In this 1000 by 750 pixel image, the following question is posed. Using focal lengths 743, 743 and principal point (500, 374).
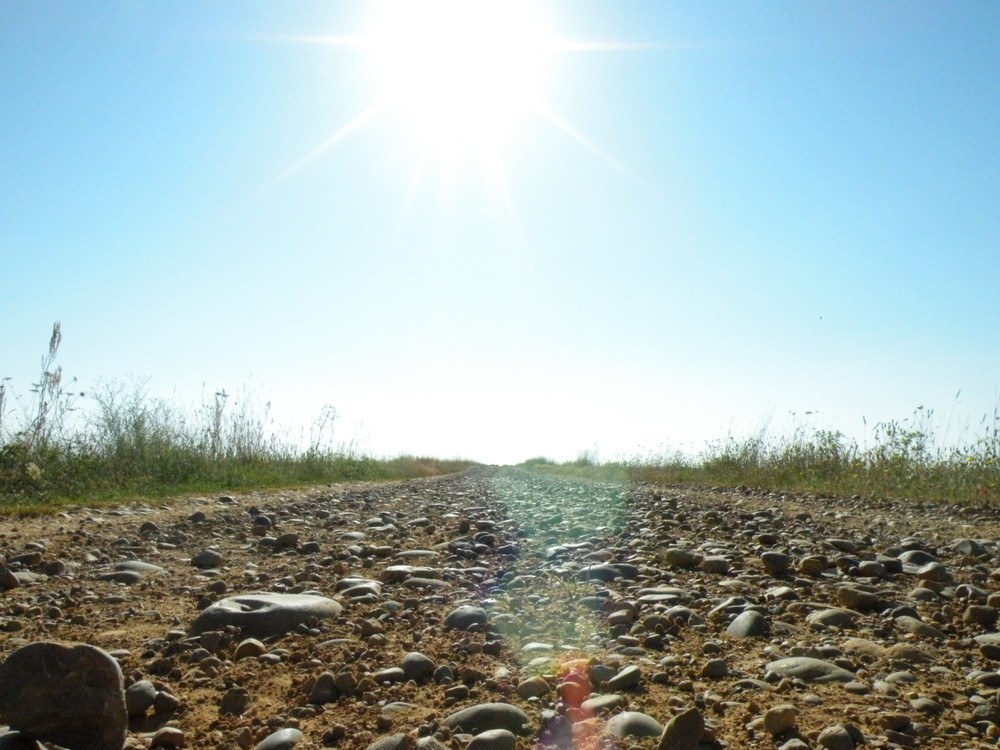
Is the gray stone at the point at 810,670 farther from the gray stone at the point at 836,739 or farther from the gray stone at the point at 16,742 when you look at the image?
the gray stone at the point at 16,742

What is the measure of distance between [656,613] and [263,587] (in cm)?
204

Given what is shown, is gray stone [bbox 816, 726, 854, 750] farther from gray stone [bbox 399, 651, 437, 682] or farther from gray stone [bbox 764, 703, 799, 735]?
gray stone [bbox 399, 651, 437, 682]

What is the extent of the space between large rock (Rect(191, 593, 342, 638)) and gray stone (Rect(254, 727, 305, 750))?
106 cm

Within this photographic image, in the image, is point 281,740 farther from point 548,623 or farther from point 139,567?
point 139,567

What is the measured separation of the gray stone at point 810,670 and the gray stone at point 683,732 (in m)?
0.63

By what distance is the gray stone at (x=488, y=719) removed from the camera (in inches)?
78.6

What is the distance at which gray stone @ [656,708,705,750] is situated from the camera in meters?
1.80

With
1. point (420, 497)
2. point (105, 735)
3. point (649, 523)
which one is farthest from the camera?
point (420, 497)

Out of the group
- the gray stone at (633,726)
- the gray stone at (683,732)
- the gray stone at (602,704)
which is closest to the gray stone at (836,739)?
the gray stone at (683,732)

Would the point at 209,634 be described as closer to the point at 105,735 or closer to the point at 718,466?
the point at 105,735

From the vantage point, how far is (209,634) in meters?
2.77

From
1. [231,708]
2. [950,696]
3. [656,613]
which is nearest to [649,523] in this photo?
[656,613]

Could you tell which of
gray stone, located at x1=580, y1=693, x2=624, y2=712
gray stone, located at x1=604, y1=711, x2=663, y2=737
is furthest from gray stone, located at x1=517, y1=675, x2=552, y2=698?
gray stone, located at x1=604, y1=711, x2=663, y2=737

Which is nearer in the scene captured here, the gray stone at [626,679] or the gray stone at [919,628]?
the gray stone at [626,679]
